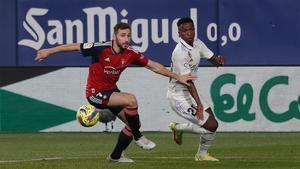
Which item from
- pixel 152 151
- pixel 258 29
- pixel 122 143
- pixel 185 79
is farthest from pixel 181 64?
pixel 258 29

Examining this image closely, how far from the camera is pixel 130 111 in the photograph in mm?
14516

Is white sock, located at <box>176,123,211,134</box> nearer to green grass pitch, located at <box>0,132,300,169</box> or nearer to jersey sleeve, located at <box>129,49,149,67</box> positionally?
green grass pitch, located at <box>0,132,300,169</box>

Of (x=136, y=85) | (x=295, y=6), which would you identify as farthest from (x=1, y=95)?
(x=295, y=6)

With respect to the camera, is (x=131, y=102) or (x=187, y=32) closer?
(x=131, y=102)

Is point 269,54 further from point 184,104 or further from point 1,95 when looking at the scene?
point 184,104

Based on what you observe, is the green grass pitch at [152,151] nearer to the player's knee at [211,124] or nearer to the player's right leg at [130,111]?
the player's right leg at [130,111]

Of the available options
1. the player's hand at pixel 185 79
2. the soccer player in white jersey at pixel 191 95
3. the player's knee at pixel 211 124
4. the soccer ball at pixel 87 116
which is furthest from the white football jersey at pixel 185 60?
the soccer ball at pixel 87 116

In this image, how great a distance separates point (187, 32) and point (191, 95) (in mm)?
848

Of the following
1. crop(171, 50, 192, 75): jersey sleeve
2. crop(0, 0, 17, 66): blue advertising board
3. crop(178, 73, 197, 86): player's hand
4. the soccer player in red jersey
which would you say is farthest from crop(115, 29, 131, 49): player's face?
crop(0, 0, 17, 66): blue advertising board

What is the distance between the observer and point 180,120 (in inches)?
884

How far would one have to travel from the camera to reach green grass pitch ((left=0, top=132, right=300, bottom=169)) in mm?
14500

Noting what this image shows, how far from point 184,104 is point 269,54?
7.35 meters

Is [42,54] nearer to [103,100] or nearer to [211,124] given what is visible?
[103,100]

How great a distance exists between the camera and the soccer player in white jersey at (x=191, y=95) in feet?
50.5
